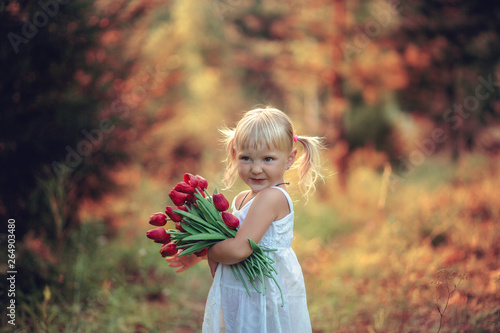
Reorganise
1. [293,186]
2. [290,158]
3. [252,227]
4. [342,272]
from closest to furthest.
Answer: [252,227] < [290,158] < [293,186] < [342,272]

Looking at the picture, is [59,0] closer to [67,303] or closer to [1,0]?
[1,0]

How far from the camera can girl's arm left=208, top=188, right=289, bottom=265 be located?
198 centimetres

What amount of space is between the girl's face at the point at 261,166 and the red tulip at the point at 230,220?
0.60 feet

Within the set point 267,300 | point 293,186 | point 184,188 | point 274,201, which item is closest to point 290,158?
point 274,201

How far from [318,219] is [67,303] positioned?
4.21 meters

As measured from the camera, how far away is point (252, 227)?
2006mm

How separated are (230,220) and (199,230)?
6.4 inches

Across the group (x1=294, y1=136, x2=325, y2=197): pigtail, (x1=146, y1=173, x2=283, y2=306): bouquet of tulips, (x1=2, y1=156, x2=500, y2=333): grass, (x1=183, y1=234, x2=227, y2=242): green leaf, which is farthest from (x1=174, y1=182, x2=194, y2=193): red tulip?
(x1=2, y1=156, x2=500, y2=333): grass

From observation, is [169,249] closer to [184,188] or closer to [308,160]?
[184,188]

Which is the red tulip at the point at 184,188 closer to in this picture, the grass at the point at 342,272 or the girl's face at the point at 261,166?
the girl's face at the point at 261,166

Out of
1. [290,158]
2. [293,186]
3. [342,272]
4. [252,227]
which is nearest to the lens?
[252,227]

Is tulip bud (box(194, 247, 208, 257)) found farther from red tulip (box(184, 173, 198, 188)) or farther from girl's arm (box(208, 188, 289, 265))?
red tulip (box(184, 173, 198, 188))

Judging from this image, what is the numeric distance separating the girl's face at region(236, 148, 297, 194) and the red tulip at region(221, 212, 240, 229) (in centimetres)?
18

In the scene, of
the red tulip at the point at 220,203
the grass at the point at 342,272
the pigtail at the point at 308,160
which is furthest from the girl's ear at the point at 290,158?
the grass at the point at 342,272
